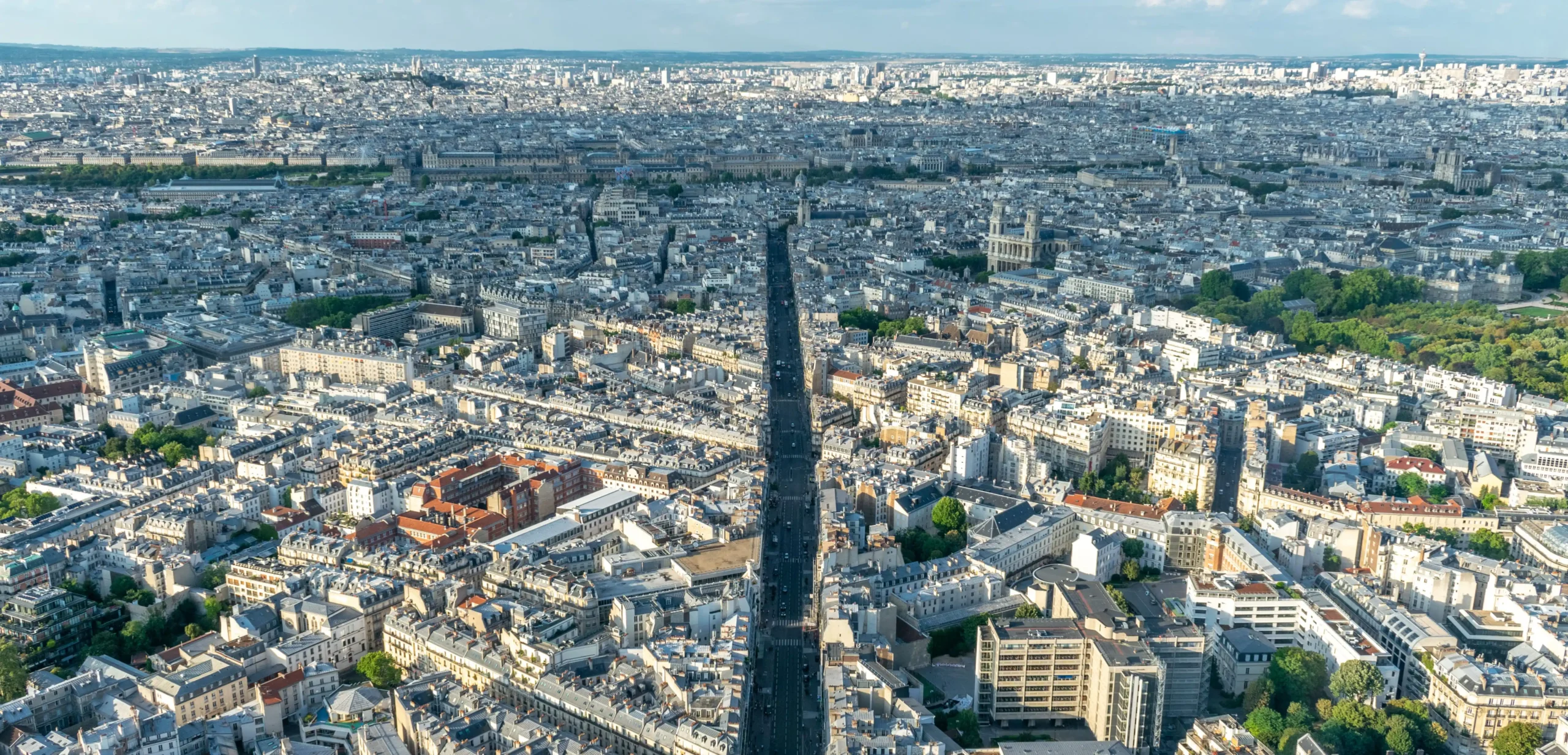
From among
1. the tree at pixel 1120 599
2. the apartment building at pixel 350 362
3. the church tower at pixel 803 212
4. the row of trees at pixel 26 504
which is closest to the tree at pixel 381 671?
the row of trees at pixel 26 504

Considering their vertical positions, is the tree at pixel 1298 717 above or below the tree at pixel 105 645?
above

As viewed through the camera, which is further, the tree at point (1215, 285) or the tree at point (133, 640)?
the tree at point (1215, 285)

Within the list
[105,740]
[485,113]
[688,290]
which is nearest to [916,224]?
[688,290]

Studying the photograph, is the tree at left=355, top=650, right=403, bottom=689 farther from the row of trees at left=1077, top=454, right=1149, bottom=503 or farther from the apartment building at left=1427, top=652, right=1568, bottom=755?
the apartment building at left=1427, top=652, right=1568, bottom=755

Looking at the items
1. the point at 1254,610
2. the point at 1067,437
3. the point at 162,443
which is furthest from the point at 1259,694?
the point at 162,443

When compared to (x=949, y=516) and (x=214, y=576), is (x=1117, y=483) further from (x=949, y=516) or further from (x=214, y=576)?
(x=214, y=576)

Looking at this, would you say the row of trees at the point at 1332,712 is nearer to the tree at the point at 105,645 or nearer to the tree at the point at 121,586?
the tree at the point at 105,645
